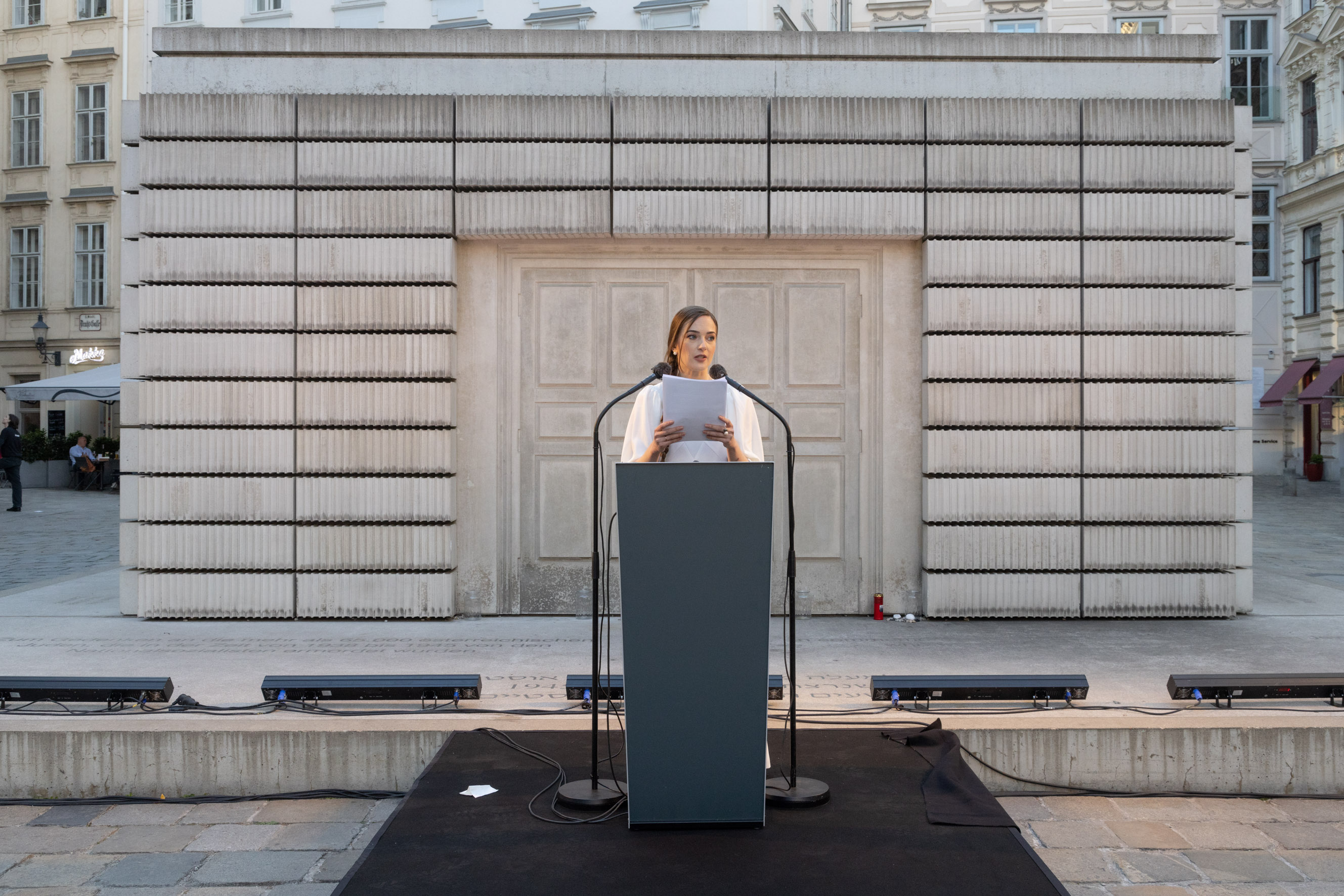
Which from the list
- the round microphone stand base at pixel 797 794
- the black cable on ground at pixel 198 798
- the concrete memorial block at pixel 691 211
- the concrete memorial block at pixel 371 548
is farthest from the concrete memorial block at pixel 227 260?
the round microphone stand base at pixel 797 794

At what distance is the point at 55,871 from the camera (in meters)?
4.02

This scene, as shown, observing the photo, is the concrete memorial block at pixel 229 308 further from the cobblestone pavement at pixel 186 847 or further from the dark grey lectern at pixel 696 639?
the dark grey lectern at pixel 696 639

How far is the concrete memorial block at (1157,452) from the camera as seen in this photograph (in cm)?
790

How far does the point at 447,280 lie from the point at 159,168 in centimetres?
238

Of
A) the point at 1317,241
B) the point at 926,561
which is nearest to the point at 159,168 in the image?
the point at 926,561

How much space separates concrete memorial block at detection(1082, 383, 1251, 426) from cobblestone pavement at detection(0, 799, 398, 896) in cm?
590

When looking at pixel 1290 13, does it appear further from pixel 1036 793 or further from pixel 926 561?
pixel 1036 793

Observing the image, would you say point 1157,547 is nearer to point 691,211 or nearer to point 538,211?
point 691,211

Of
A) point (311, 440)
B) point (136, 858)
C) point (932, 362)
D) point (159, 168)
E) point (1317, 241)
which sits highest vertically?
point (1317, 241)

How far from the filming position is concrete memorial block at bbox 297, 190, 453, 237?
787 centimetres

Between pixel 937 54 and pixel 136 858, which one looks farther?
pixel 937 54

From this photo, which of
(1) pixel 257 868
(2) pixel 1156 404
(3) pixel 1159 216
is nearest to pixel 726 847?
(1) pixel 257 868

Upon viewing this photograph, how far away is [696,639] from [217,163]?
625cm

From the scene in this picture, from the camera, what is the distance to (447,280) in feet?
25.8
